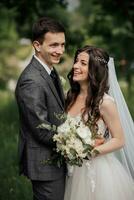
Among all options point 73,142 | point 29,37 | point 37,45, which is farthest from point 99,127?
point 29,37

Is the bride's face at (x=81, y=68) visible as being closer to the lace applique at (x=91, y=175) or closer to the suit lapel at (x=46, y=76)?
the suit lapel at (x=46, y=76)

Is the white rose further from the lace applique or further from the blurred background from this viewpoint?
the blurred background

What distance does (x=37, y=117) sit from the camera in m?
4.78

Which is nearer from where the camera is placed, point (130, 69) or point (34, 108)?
point (34, 108)

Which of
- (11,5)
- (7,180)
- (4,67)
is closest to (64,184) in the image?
(7,180)

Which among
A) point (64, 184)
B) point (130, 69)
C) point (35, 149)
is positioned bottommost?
point (64, 184)

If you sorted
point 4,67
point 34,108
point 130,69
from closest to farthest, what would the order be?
point 34,108, point 130,69, point 4,67

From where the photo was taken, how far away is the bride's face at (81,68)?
5312mm

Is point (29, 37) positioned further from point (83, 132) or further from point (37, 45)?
point (83, 132)

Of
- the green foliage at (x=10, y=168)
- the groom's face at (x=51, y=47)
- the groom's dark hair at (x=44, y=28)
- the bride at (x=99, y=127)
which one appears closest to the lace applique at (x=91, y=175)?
the bride at (x=99, y=127)

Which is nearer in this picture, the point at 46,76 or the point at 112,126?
the point at 46,76

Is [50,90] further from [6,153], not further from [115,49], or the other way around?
Result: [115,49]

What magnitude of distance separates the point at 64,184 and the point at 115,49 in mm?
15549

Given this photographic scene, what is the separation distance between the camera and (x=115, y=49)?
20422 mm
